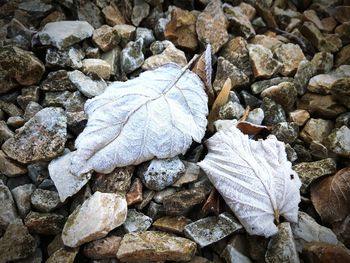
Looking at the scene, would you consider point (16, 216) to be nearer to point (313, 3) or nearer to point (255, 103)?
point (255, 103)

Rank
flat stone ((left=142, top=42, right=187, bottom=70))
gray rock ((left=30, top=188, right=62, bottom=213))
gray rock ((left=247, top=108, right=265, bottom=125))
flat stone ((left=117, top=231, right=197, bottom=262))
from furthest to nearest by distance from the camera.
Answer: flat stone ((left=142, top=42, right=187, bottom=70))
gray rock ((left=247, top=108, right=265, bottom=125))
gray rock ((left=30, top=188, right=62, bottom=213))
flat stone ((left=117, top=231, right=197, bottom=262))

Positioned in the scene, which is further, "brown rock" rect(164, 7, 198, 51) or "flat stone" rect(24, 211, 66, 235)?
"brown rock" rect(164, 7, 198, 51)

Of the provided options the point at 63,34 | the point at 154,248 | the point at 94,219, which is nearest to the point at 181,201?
the point at 154,248

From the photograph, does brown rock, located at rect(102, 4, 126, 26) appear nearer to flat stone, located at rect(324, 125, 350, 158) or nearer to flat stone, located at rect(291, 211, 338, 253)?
flat stone, located at rect(324, 125, 350, 158)

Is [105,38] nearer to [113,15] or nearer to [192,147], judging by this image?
[113,15]

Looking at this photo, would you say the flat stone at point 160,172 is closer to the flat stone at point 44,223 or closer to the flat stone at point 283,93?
the flat stone at point 44,223

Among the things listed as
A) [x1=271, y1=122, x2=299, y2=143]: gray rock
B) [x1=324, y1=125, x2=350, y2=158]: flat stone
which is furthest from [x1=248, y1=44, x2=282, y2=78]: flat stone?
[x1=324, y1=125, x2=350, y2=158]: flat stone

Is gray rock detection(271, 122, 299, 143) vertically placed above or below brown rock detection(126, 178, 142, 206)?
above
